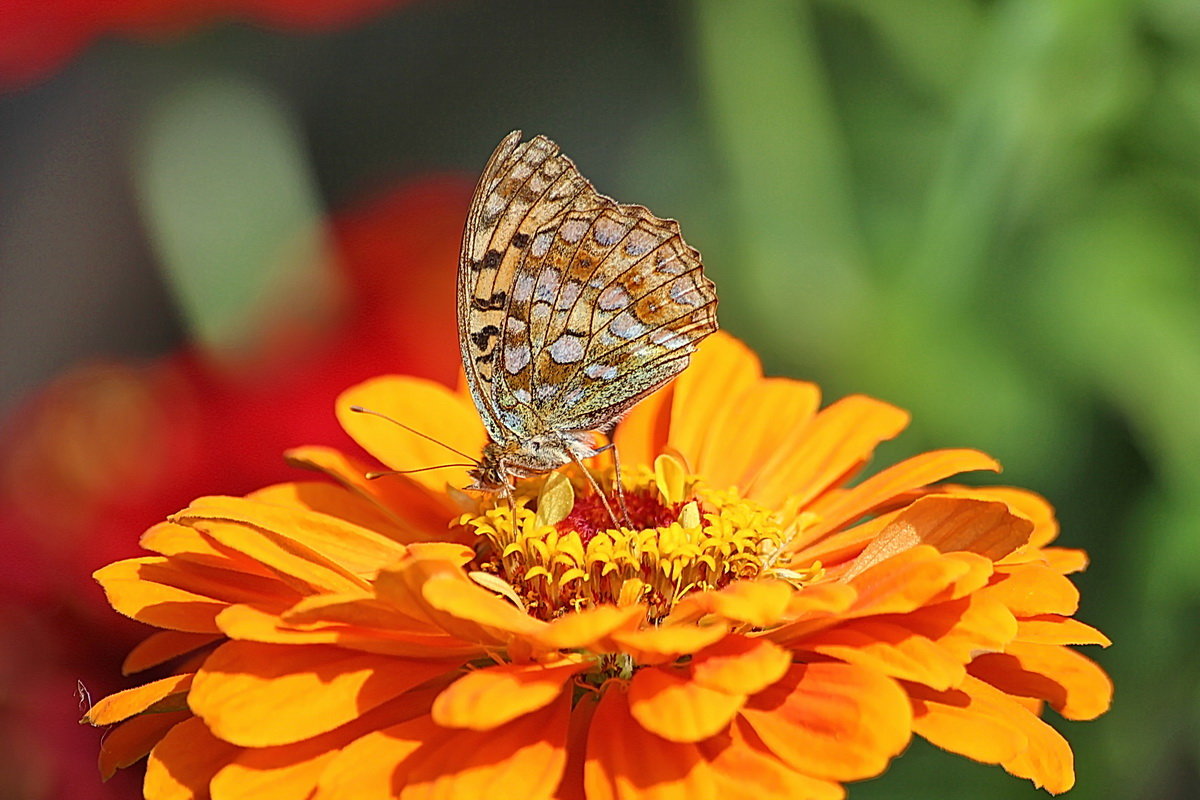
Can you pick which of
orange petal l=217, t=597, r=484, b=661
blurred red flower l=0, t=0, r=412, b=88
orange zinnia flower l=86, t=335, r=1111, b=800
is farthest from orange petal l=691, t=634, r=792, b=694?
blurred red flower l=0, t=0, r=412, b=88

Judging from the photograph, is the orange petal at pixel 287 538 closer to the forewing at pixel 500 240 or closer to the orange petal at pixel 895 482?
the forewing at pixel 500 240

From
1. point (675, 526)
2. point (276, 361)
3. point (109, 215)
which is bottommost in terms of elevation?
point (675, 526)

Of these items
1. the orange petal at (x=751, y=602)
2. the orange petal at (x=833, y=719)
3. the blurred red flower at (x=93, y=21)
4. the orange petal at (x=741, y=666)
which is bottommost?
the orange petal at (x=833, y=719)

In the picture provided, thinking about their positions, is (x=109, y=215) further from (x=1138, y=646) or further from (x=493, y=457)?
(x=1138, y=646)

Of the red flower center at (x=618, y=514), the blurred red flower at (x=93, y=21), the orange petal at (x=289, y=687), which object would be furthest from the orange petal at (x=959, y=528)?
the blurred red flower at (x=93, y=21)

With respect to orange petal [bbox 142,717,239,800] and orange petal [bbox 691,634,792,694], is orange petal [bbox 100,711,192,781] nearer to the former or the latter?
orange petal [bbox 142,717,239,800]

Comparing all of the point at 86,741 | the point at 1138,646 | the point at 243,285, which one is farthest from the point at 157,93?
the point at 1138,646
